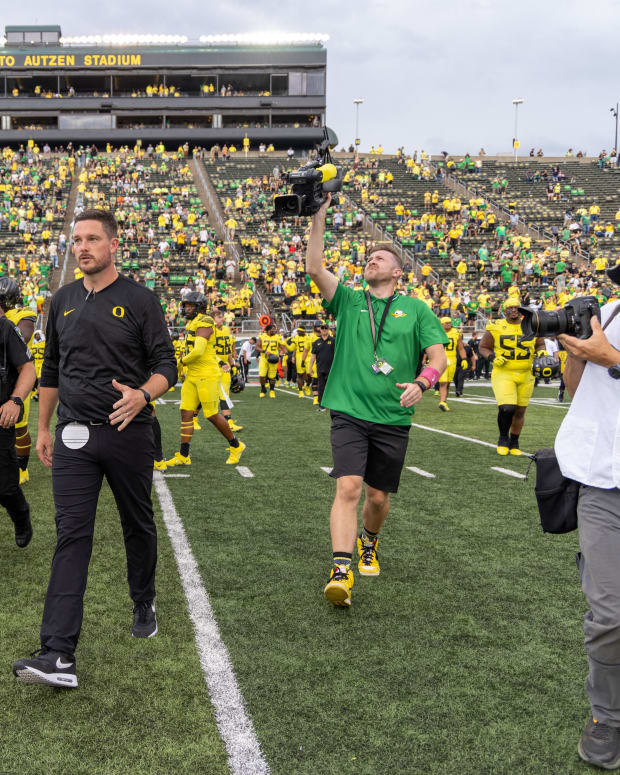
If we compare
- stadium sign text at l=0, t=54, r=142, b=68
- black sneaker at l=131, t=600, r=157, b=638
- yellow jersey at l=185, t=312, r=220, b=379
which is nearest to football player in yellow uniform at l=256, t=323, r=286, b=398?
yellow jersey at l=185, t=312, r=220, b=379

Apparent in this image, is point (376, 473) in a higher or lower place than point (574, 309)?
lower

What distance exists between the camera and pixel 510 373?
31.4 feet

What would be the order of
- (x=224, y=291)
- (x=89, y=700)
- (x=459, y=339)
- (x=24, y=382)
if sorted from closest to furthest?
(x=89, y=700) → (x=24, y=382) → (x=459, y=339) → (x=224, y=291)

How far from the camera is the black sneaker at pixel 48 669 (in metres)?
3.02

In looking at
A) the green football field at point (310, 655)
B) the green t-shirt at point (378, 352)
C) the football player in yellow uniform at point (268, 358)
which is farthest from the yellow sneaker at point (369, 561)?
the football player in yellow uniform at point (268, 358)

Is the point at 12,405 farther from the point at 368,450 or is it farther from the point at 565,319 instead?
the point at 565,319

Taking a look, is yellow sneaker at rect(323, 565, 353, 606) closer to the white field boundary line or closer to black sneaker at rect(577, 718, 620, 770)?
the white field boundary line

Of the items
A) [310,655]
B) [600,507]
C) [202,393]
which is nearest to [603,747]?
[600,507]

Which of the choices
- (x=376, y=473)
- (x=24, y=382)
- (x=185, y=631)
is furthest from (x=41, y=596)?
(x=376, y=473)

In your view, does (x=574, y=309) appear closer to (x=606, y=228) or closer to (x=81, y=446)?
(x=81, y=446)

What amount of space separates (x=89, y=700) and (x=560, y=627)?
2.32 metres

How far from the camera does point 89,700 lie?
3.06 m

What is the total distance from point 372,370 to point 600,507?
75.5 inches

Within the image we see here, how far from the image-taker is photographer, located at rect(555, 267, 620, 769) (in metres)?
2.55
